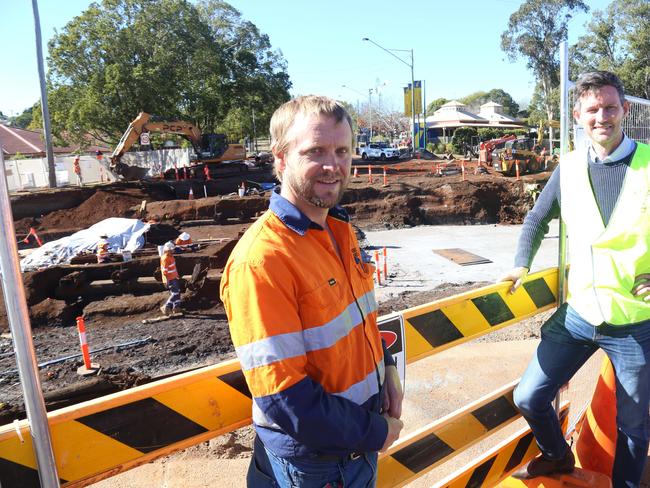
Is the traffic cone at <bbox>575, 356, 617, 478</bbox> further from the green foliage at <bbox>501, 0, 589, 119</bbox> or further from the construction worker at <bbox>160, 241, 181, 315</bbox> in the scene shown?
the green foliage at <bbox>501, 0, 589, 119</bbox>

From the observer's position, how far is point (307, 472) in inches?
61.6

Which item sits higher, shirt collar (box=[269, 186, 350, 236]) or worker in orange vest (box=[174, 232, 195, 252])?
shirt collar (box=[269, 186, 350, 236])

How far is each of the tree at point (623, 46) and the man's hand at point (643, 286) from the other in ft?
140

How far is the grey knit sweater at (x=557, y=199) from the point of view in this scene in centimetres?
250

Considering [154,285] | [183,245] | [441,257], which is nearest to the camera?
[154,285]

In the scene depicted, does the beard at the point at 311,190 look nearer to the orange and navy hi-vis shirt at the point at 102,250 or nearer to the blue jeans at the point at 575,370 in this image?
the blue jeans at the point at 575,370

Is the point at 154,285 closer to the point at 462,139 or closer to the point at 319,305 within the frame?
the point at 319,305

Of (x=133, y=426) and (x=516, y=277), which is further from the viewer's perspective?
(x=516, y=277)

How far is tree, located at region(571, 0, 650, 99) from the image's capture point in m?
39.0

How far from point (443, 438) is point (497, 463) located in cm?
52

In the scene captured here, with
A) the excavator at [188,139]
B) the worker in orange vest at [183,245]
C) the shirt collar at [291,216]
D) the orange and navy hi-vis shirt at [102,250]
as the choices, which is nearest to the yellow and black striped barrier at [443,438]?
the shirt collar at [291,216]

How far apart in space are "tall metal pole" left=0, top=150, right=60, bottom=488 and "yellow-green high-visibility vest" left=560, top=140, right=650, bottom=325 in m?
2.40

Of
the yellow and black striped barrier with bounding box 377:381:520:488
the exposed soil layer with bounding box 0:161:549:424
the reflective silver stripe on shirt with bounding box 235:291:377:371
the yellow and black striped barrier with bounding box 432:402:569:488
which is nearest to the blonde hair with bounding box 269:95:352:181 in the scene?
the reflective silver stripe on shirt with bounding box 235:291:377:371

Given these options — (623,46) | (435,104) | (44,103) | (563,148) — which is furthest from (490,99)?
(563,148)
